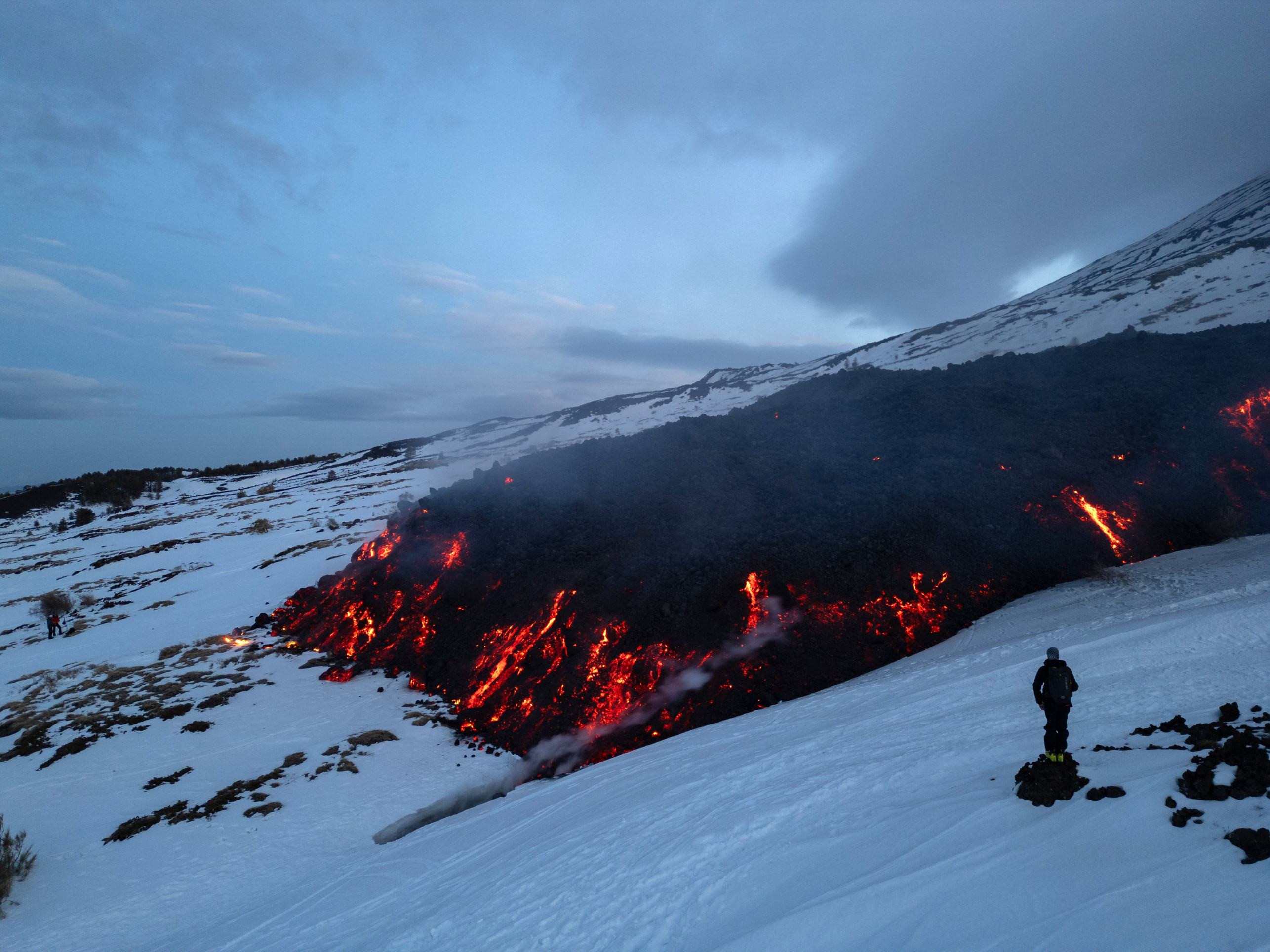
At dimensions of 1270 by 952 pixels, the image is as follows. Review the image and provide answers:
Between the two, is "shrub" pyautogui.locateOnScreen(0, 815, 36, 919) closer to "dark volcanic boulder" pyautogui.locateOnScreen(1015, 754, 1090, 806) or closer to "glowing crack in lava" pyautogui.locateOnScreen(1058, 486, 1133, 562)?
"dark volcanic boulder" pyautogui.locateOnScreen(1015, 754, 1090, 806)

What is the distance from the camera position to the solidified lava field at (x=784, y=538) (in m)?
15.6

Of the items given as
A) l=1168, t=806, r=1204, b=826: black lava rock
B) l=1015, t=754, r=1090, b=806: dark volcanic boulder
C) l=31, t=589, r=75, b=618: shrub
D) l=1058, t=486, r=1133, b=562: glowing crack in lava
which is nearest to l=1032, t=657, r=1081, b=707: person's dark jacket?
l=1015, t=754, r=1090, b=806: dark volcanic boulder

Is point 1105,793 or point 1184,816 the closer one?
point 1184,816

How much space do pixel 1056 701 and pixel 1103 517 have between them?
16622 millimetres

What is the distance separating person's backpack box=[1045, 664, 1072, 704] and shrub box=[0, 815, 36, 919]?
17158 mm

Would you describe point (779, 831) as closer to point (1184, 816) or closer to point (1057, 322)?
point (1184, 816)

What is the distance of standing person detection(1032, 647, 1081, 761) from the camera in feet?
20.3

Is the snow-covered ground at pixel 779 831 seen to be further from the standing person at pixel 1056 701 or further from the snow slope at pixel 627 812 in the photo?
the standing person at pixel 1056 701

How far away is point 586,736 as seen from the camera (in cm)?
1441

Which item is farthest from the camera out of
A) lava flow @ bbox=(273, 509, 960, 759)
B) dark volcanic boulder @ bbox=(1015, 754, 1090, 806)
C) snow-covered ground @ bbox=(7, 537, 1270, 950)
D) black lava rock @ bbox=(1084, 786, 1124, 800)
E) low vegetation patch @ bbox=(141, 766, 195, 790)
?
lava flow @ bbox=(273, 509, 960, 759)

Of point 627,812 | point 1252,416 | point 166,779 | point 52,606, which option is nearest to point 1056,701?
point 627,812

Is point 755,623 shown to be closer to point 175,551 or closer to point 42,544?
point 175,551

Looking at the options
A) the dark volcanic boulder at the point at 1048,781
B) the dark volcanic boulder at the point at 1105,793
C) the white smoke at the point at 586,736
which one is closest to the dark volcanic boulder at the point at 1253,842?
the dark volcanic boulder at the point at 1105,793

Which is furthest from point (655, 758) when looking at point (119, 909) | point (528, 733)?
point (119, 909)
